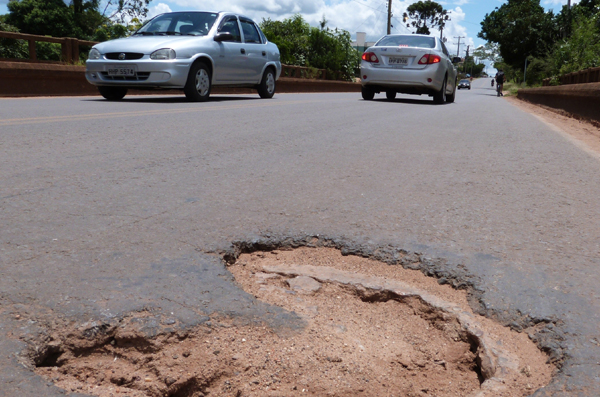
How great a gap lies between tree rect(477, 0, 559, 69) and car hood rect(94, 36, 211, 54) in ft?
144

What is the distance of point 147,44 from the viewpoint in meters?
8.97

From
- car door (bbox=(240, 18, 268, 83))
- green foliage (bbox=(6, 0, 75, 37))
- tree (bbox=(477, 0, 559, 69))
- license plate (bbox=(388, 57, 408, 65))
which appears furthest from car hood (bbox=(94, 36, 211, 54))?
tree (bbox=(477, 0, 559, 69))

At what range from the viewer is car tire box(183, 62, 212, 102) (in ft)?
31.0

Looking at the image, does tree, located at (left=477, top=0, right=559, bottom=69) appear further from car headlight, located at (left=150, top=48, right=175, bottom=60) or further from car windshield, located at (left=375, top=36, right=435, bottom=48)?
car headlight, located at (left=150, top=48, right=175, bottom=60)

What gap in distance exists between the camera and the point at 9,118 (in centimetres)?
610

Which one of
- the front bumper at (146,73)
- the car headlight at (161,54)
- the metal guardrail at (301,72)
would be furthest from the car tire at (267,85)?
the metal guardrail at (301,72)

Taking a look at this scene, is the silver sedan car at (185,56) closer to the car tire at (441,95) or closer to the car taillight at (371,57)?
the car taillight at (371,57)

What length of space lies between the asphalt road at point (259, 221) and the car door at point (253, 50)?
5756mm

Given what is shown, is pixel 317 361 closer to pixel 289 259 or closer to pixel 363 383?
pixel 363 383

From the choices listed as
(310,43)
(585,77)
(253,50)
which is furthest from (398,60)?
(310,43)

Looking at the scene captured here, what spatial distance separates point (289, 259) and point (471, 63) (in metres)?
156

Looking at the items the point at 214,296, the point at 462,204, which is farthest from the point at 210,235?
the point at 462,204

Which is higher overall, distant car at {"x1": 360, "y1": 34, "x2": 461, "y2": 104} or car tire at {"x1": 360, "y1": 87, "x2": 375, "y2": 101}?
distant car at {"x1": 360, "y1": 34, "x2": 461, "y2": 104}

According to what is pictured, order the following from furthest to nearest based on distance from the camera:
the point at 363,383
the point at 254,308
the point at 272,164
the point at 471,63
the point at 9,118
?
the point at 471,63
the point at 9,118
the point at 272,164
the point at 254,308
the point at 363,383
